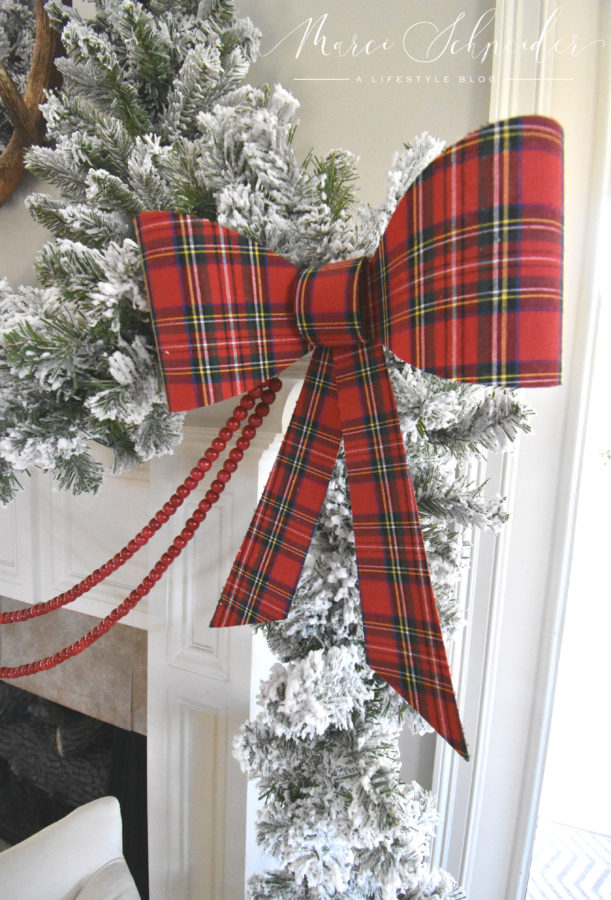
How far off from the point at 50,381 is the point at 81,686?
2.47ft

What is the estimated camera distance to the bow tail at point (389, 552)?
1.11ft

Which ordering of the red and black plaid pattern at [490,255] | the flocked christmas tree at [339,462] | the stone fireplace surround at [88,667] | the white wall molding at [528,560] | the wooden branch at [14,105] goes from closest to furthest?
the red and black plaid pattern at [490,255] → the flocked christmas tree at [339,462] → the white wall molding at [528,560] → the wooden branch at [14,105] → the stone fireplace surround at [88,667]

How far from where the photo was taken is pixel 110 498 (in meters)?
0.75

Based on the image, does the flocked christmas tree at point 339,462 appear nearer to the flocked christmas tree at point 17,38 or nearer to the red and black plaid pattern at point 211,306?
the red and black plaid pattern at point 211,306

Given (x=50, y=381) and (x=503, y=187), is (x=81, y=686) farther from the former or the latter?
(x=503, y=187)

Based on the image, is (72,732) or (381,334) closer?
(381,334)

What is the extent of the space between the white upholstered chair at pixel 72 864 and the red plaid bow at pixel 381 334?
452 millimetres

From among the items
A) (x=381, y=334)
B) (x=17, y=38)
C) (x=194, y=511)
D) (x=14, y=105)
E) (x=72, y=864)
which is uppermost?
(x=17, y=38)

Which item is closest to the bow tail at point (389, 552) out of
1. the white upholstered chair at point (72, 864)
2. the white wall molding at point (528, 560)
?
the white wall molding at point (528, 560)

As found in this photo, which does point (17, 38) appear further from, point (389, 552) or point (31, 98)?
point (389, 552)

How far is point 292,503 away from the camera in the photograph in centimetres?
39

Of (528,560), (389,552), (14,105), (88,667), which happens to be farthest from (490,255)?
(88,667)

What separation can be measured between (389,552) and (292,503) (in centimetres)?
8

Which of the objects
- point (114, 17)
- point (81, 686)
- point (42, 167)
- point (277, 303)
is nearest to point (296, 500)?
point (277, 303)
